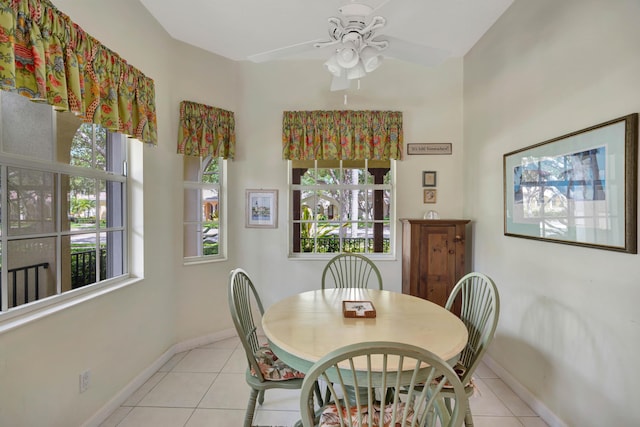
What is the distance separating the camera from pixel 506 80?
2381 millimetres

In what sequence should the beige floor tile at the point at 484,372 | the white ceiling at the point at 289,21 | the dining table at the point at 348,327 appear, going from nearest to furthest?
1. the dining table at the point at 348,327
2. the white ceiling at the point at 289,21
3. the beige floor tile at the point at 484,372

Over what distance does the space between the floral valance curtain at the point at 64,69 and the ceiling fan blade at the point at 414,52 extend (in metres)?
1.67

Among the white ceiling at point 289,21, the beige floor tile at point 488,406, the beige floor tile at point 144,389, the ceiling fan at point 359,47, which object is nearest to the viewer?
the ceiling fan at point 359,47

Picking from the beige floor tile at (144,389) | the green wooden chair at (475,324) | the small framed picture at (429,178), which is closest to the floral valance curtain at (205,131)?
the beige floor tile at (144,389)

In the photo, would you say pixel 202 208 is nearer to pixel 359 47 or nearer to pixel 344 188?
pixel 344 188

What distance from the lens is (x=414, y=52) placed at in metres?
1.78

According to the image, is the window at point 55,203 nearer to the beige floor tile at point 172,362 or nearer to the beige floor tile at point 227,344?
the beige floor tile at point 172,362

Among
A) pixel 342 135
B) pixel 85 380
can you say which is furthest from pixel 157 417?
pixel 342 135

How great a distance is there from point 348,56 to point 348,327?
1.48m

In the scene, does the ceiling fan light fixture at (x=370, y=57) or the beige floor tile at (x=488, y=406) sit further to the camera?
the beige floor tile at (x=488, y=406)

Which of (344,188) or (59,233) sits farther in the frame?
(344,188)

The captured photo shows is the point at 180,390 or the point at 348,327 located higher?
the point at 348,327

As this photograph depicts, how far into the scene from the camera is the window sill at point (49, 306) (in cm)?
141

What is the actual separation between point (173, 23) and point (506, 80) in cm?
287
